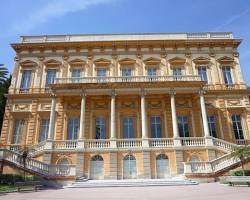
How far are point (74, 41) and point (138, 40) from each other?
24.4 feet

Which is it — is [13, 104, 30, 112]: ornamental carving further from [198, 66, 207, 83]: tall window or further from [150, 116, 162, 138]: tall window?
[198, 66, 207, 83]: tall window

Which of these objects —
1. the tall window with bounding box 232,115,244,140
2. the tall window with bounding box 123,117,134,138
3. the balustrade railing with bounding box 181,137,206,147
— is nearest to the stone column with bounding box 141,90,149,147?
the tall window with bounding box 123,117,134,138

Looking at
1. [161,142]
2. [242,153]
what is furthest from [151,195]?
[161,142]

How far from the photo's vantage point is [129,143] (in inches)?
798

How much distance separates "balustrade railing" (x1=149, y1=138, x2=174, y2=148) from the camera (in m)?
20.2

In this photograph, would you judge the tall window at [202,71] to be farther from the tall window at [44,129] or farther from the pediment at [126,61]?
the tall window at [44,129]

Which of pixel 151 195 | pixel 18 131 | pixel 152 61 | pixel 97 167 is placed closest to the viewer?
pixel 151 195

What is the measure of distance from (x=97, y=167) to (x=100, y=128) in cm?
452

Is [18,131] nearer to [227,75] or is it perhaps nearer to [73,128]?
[73,128]

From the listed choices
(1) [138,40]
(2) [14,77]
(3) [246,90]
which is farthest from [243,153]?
(2) [14,77]

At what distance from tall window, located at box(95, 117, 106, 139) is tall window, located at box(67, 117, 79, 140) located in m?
2.02

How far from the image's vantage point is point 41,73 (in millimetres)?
25500

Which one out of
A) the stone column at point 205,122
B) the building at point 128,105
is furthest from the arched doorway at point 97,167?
the stone column at point 205,122

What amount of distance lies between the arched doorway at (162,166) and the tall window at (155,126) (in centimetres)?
319
